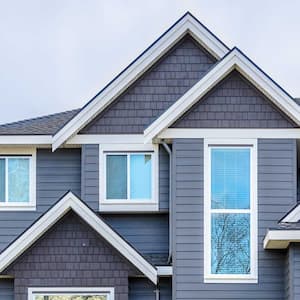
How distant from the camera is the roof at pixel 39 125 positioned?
2328 centimetres

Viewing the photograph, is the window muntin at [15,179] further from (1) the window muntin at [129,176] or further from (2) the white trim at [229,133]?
(2) the white trim at [229,133]

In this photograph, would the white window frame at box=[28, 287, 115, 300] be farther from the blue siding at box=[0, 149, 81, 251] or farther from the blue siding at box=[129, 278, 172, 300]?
the blue siding at box=[0, 149, 81, 251]

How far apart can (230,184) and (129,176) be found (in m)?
2.70

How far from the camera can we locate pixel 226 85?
21.2 meters

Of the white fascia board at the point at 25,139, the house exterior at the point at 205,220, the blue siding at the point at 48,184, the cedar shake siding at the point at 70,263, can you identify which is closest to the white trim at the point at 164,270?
the house exterior at the point at 205,220

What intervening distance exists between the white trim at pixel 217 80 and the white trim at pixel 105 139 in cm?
188

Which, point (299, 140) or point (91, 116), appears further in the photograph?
point (91, 116)

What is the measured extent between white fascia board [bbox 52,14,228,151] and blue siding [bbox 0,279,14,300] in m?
2.96

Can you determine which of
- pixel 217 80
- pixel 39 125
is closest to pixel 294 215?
pixel 217 80

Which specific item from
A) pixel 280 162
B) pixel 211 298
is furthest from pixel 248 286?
pixel 280 162

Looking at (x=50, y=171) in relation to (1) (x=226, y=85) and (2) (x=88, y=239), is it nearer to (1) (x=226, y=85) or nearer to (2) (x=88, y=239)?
(2) (x=88, y=239)

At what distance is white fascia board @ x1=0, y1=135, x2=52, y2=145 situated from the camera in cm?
2298

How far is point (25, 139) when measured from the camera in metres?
23.0

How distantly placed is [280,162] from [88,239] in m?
3.98
